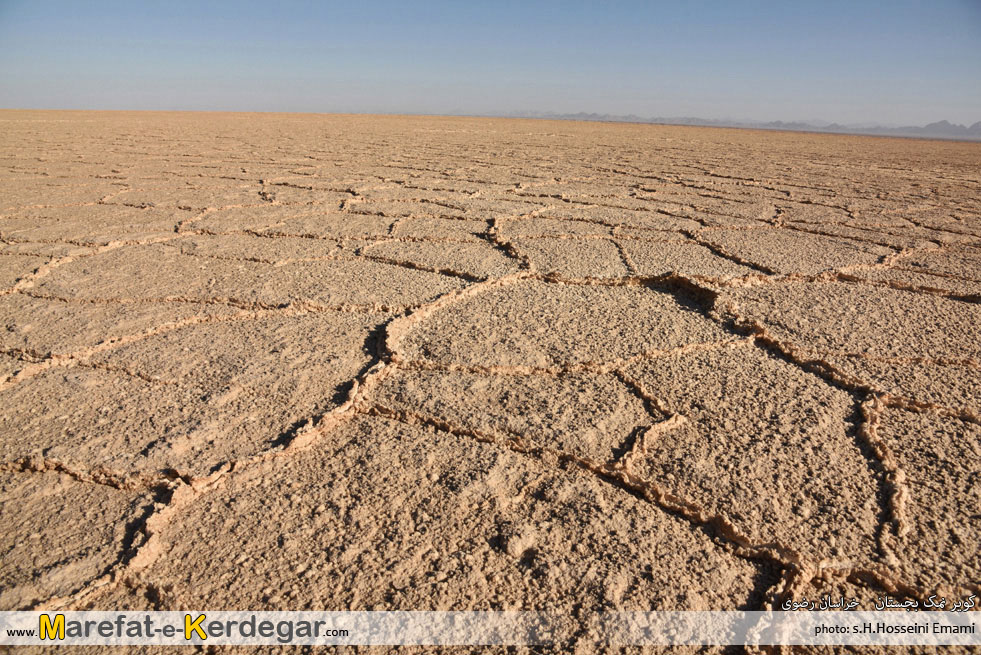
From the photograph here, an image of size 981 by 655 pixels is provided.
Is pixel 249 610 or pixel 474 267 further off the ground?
pixel 474 267

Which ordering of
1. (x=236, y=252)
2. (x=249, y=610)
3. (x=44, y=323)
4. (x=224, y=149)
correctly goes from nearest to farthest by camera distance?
(x=249, y=610) → (x=44, y=323) → (x=236, y=252) → (x=224, y=149)

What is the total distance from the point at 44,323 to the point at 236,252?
84 cm

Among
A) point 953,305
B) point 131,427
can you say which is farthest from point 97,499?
point 953,305

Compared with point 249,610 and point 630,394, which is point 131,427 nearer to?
point 249,610

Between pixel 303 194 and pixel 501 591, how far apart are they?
3.52 metres

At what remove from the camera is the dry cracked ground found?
0.84 metres

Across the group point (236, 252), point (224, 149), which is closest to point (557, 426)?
point (236, 252)

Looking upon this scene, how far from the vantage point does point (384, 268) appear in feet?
7.21

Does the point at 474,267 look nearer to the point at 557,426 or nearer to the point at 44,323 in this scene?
the point at 557,426

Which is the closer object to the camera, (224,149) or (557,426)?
(557,426)

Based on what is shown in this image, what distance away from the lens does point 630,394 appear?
1.30 metres

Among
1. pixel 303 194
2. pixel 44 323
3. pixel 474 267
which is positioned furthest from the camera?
pixel 303 194

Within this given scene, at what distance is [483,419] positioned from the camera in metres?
1.21

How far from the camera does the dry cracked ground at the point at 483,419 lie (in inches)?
33.1
